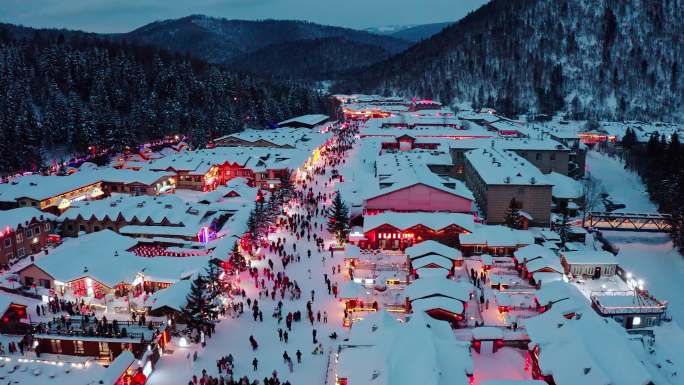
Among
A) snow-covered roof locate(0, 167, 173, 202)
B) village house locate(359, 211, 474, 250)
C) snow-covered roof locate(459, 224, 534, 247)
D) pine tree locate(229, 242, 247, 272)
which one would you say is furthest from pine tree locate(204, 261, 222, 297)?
snow-covered roof locate(0, 167, 173, 202)

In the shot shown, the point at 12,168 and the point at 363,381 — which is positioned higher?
the point at 12,168

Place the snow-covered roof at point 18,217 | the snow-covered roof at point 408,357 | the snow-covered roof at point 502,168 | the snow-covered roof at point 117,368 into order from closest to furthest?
1. the snow-covered roof at point 408,357
2. the snow-covered roof at point 117,368
3. the snow-covered roof at point 18,217
4. the snow-covered roof at point 502,168

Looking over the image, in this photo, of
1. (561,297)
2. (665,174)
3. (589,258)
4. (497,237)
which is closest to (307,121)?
→ (665,174)

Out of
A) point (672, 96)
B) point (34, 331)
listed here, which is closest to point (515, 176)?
point (34, 331)

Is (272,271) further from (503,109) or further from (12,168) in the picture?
(503,109)

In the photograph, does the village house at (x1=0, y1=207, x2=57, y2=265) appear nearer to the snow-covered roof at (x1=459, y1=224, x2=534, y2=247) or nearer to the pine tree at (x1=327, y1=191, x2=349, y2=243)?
the pine tree at (x1=327, y1=191, x2=349, y2=243)

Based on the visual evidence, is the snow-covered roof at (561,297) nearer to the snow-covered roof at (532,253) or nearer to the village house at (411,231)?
the snow-covered roof at (532,253)

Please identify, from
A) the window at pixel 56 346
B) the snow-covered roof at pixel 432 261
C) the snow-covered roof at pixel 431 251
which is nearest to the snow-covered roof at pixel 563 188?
the snow-covered roof at pixel 431 251
